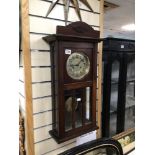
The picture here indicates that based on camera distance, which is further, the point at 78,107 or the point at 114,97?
the point at 114,97

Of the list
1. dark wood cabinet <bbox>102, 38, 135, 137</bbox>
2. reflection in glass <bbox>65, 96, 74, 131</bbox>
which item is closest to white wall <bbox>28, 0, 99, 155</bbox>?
reflection in glass <bbox>65, 96, 74, 131</bbox>

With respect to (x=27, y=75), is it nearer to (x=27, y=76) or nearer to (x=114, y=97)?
(x=27, y=76)

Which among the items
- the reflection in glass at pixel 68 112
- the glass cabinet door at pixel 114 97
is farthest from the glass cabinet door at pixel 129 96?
the reflection in glass at pixel 68 112

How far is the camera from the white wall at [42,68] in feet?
4.52

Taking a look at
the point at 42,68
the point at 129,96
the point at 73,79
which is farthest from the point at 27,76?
the point at 129,96

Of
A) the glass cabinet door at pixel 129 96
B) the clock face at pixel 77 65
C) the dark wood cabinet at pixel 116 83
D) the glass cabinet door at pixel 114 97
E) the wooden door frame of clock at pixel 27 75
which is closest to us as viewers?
the wooden door frame of clock at pixel 27 75

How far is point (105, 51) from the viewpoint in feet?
7.56

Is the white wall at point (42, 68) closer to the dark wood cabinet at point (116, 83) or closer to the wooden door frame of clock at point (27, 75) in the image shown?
the wooden door frame of clock at point (27, 75)

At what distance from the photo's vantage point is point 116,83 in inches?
98.6

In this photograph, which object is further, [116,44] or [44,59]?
[116,44]

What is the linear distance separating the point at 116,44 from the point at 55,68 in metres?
1.29

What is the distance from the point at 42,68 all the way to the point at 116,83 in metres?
1.36

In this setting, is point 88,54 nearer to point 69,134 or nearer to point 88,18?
point 88,18
